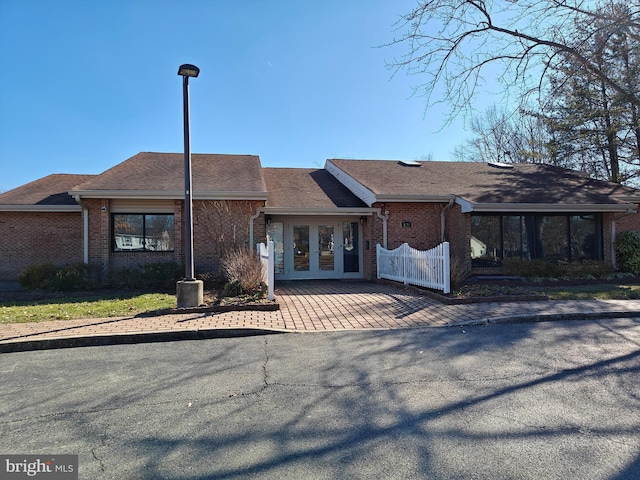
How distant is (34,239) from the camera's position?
543 inches

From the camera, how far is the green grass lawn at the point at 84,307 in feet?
24.7

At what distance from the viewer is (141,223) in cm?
1277

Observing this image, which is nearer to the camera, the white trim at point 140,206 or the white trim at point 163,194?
the white trim at point 163,194

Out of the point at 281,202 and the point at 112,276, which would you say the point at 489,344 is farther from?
the point at 112,276

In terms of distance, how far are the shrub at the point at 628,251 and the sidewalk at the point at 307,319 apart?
628cm

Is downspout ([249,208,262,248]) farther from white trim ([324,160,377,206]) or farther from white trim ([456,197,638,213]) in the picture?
white trim ([456,197,638,213])

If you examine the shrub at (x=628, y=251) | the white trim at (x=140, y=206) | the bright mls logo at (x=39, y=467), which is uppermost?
the white trim at (x=140, y=206)

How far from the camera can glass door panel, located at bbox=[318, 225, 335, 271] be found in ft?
47.2

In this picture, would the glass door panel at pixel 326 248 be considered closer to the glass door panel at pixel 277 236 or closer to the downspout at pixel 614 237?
the glass door panel at pixel 277 236

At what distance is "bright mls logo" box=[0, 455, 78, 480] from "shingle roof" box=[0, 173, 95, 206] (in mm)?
13251

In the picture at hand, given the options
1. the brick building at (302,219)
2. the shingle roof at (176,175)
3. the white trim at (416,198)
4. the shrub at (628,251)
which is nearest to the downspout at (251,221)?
the brick building at (302,219)

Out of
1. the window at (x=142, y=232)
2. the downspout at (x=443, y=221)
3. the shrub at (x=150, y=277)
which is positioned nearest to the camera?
the shrub at (x=150, y=277)

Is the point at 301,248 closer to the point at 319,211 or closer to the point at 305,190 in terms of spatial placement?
the point at 319,211

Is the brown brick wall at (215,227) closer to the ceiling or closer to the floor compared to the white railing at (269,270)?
closer to the ceiling
